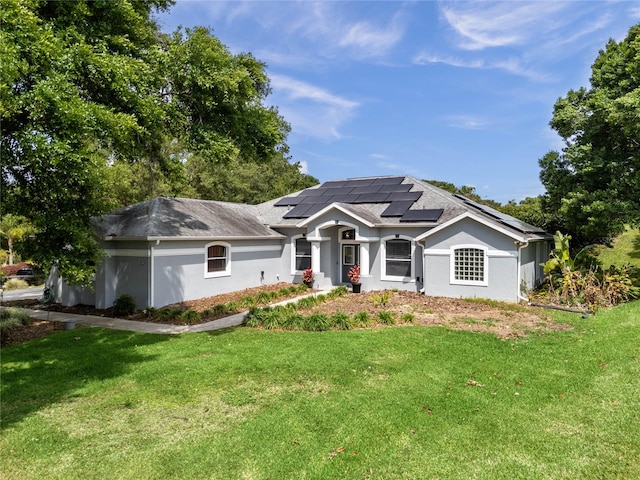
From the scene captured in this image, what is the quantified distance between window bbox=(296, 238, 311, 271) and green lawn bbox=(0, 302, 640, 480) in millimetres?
11568

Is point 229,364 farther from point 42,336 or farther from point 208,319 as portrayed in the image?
point 42,336

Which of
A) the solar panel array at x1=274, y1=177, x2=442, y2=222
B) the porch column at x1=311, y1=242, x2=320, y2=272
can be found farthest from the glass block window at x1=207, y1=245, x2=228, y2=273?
the solar panel array at x1=274, y1=177, x2=442, y2=222

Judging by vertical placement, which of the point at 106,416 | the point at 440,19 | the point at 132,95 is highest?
the point at 440,19

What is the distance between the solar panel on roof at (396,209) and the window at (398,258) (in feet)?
4.69

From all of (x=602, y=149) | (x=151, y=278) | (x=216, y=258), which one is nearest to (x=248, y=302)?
(x=216, y=258)

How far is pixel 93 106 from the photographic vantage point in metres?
8.41

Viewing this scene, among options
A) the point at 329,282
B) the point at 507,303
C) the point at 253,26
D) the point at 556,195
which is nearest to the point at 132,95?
the point at 253,26

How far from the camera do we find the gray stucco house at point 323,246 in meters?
15.9

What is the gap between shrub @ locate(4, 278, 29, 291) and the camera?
22.6 meters

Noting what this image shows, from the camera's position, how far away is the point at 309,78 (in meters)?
18.7

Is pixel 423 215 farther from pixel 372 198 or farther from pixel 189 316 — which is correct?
pixel 189 316

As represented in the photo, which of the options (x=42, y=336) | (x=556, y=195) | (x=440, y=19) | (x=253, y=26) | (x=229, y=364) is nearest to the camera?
(x=229, y=364)

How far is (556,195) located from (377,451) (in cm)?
1757

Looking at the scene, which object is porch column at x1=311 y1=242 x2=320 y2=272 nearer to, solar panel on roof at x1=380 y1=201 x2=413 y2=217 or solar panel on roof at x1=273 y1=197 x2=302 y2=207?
solar panel on roof at x1=380 y1=201 x2=413 y2=217
